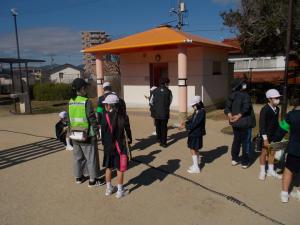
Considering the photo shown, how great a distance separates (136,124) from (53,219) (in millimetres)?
6794

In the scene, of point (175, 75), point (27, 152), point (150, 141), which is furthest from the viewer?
point (175, 75)

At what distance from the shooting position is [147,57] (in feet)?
46.5

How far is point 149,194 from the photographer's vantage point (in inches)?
180

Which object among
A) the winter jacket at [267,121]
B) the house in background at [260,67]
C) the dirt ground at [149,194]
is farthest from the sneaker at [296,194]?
the house in background at [260,67]

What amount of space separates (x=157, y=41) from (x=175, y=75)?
228 cm

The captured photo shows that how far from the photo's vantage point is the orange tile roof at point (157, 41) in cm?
1125

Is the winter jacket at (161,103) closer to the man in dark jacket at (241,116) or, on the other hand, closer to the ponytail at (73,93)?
the man in dark jacket at (241,116)

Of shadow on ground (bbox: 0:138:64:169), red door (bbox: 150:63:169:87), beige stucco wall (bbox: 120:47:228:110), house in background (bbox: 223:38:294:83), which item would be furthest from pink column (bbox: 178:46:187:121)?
house in background (bbox: 223:38:294:83)

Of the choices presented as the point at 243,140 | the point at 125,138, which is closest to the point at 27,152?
the point at 125,138

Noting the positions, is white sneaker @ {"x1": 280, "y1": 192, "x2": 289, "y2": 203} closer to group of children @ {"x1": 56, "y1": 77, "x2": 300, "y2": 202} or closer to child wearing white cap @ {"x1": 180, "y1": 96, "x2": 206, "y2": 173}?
group of children @ {"x1": 56, "y1": 77, "x2": 300, "y2": 202}

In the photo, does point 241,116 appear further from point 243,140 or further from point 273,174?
point 273,174

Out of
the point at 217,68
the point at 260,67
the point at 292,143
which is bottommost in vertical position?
the point at 292,143

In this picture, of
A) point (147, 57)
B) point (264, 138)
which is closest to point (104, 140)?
point (264, 138)

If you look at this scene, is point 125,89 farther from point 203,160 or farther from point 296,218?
point 296,218
